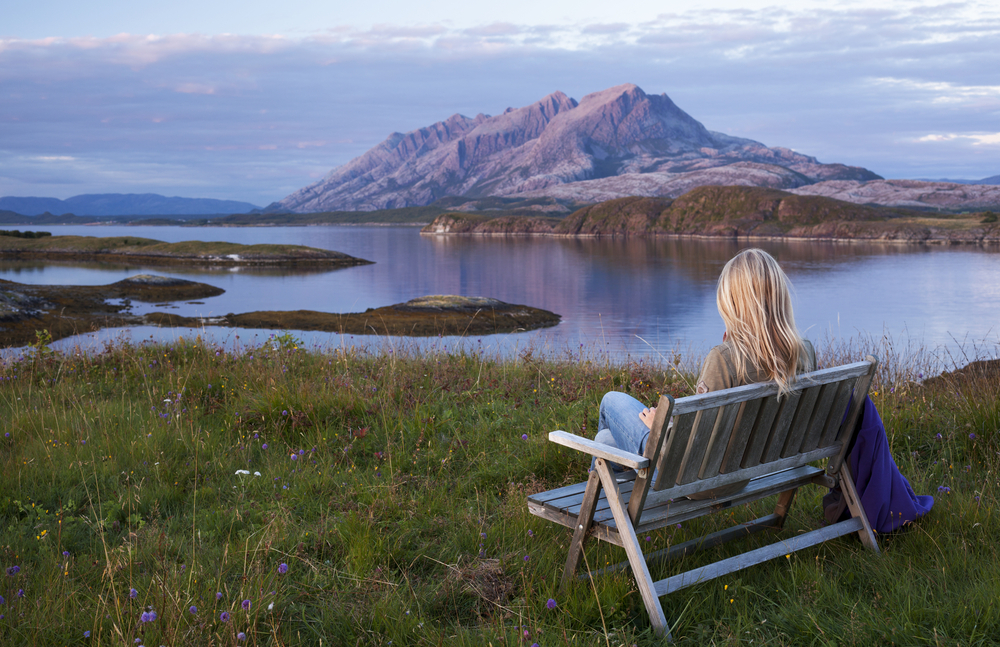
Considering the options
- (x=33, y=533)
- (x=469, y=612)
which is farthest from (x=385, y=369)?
(x=469, y=612)

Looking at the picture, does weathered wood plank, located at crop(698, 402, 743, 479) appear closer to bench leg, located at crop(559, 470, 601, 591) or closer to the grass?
bench leg, located at crop(559, 470, 601, 591)

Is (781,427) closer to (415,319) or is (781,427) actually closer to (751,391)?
(751,391)

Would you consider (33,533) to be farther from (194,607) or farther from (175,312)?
(175,312)

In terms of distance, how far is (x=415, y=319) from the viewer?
82.3 feet

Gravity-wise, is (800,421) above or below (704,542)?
above

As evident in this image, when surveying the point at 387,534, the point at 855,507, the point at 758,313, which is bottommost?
the point at 387,534

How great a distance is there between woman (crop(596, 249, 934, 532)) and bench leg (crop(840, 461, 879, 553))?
58 mm

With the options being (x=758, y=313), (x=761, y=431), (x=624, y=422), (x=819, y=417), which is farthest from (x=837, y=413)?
(x=624, y=422)

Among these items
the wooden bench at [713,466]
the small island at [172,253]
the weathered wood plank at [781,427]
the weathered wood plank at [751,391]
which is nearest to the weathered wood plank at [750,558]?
the wooden bench at [713,466]

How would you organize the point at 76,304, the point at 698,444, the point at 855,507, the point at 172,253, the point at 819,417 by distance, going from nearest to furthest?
the point at 698,444, the point at 819,417, the point at 855,507, the point at 76,304, the point at 172,253

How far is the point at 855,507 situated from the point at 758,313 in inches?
55.9

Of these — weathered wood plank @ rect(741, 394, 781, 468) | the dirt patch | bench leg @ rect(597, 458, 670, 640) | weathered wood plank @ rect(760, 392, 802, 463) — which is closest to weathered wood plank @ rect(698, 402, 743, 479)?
weathered wood plank @ rect(741, 394, 781, 468)

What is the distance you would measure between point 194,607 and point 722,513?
3186 millimetres

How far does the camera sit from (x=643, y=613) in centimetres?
323
